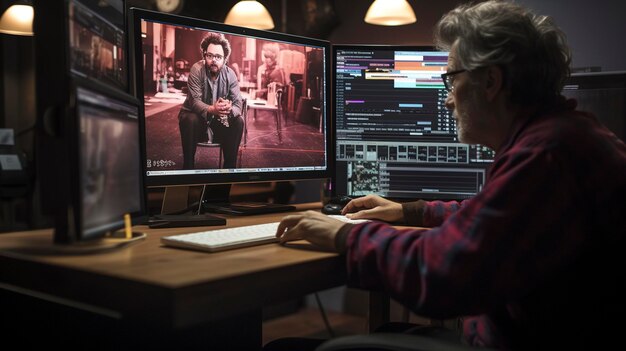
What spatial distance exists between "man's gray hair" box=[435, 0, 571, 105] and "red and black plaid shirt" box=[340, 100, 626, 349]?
148 mm

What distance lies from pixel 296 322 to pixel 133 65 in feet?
9.54

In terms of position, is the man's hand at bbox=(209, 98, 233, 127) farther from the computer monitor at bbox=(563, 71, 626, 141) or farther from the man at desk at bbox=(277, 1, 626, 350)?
the computer monitor at bbox=(563, 71, 626, 141)

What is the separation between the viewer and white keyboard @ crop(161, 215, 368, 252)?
1251mm

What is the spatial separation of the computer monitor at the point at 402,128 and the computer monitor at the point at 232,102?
0.09 m

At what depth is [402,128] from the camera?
2.13 m

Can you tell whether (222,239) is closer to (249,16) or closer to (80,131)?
(80,131)

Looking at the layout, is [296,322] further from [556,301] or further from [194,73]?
[556,301]

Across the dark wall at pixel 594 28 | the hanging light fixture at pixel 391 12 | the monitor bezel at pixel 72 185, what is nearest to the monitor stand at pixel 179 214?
the monitor bezel at pixel 72 185

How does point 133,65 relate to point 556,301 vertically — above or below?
above

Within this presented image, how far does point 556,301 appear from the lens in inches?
43.1

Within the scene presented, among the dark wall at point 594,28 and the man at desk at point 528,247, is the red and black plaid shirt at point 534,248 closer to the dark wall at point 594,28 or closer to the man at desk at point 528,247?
the man at desk at point 528,247

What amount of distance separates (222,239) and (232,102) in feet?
2.28

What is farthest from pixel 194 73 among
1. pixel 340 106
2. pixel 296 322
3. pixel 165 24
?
pixel 296 322

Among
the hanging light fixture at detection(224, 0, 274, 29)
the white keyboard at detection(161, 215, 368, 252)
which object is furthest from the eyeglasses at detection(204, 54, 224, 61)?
the hanging light fixture at detection(224, 0, 274, 29)
